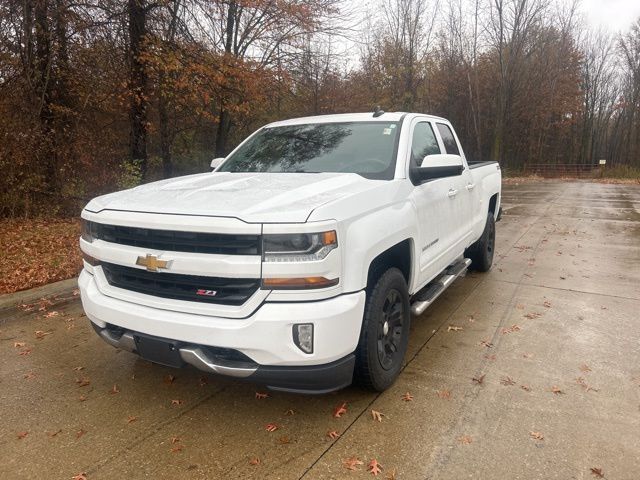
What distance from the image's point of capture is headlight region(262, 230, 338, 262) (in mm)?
2363

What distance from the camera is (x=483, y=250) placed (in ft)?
19.8

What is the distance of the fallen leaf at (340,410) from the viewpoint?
2893 millimetres

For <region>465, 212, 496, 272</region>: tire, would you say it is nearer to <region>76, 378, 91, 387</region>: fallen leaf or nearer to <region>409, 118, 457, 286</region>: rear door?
<region>409, 118, 457, 286</region>: rear door

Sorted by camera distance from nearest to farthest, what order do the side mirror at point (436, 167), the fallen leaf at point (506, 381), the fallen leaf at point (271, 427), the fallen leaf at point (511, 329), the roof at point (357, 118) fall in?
the fallen leaf at point (271, 427) → the fallen leaf at point (506, 381) → the side mirror at point (436, 167) → the roof at point (357, 118) → the fallen leaf at point (511, 329)

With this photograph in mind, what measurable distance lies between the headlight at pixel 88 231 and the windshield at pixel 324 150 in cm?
143

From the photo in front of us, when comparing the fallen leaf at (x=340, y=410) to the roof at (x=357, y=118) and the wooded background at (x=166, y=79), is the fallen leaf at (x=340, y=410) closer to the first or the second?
the roof at (x=357, y=118)

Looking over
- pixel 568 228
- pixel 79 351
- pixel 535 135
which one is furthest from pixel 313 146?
pixel 535 135

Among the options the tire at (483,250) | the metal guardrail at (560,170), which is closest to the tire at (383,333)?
the tire at (483,250)

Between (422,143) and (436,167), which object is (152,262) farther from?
(422,143)

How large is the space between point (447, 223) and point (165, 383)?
2.68m

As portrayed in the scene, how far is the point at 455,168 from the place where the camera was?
362cm

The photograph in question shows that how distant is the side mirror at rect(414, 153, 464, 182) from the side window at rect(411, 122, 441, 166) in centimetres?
22

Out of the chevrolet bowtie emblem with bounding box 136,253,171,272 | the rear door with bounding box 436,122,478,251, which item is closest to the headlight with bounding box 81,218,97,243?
the chevrolet bowtie emblem with bounding box 136,253,171,272

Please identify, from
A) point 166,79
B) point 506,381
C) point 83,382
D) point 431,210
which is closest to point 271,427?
point 83,382
